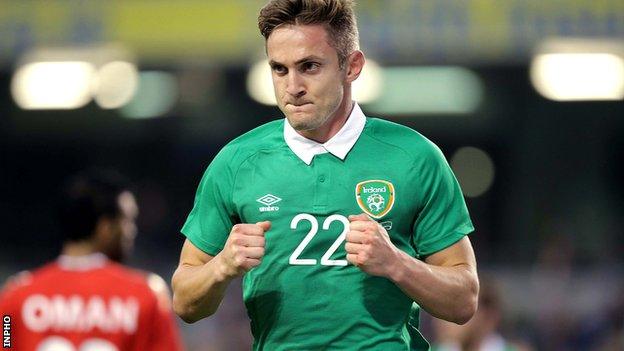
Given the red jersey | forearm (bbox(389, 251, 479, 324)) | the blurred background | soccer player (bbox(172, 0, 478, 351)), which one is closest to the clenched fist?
forearm (bbox(389, 251, 479, 324))

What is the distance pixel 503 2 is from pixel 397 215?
9733mm

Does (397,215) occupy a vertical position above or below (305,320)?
above

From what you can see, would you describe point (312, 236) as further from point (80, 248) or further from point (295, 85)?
point (80, 248)

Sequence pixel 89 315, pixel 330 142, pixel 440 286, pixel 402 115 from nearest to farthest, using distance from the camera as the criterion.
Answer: pixel 440 286
pixel 330 142
pixel 89 315
pixel 402 115

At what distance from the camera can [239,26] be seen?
14.0 m

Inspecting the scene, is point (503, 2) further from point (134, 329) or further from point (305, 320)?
point (305, 320)

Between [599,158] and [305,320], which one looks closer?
[305,320]

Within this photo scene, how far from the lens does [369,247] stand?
3844 mm

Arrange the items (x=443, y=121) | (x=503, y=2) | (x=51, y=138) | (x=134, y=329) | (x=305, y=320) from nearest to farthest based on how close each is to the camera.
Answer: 1. (x=305, y=320)
2. (x=134, y=329)
3. (x=503, y=2)
4. (x=443, y=121)
5. (x=51, y=138)

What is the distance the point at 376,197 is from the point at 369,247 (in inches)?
14.1

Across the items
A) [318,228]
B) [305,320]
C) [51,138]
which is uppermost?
[318,228]

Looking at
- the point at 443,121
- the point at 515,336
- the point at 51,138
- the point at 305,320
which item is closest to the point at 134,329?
the point at 305,320

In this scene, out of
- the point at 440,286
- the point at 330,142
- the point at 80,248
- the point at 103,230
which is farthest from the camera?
the point at 103,230

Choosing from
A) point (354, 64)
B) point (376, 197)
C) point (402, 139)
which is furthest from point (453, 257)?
point (354, 64)
